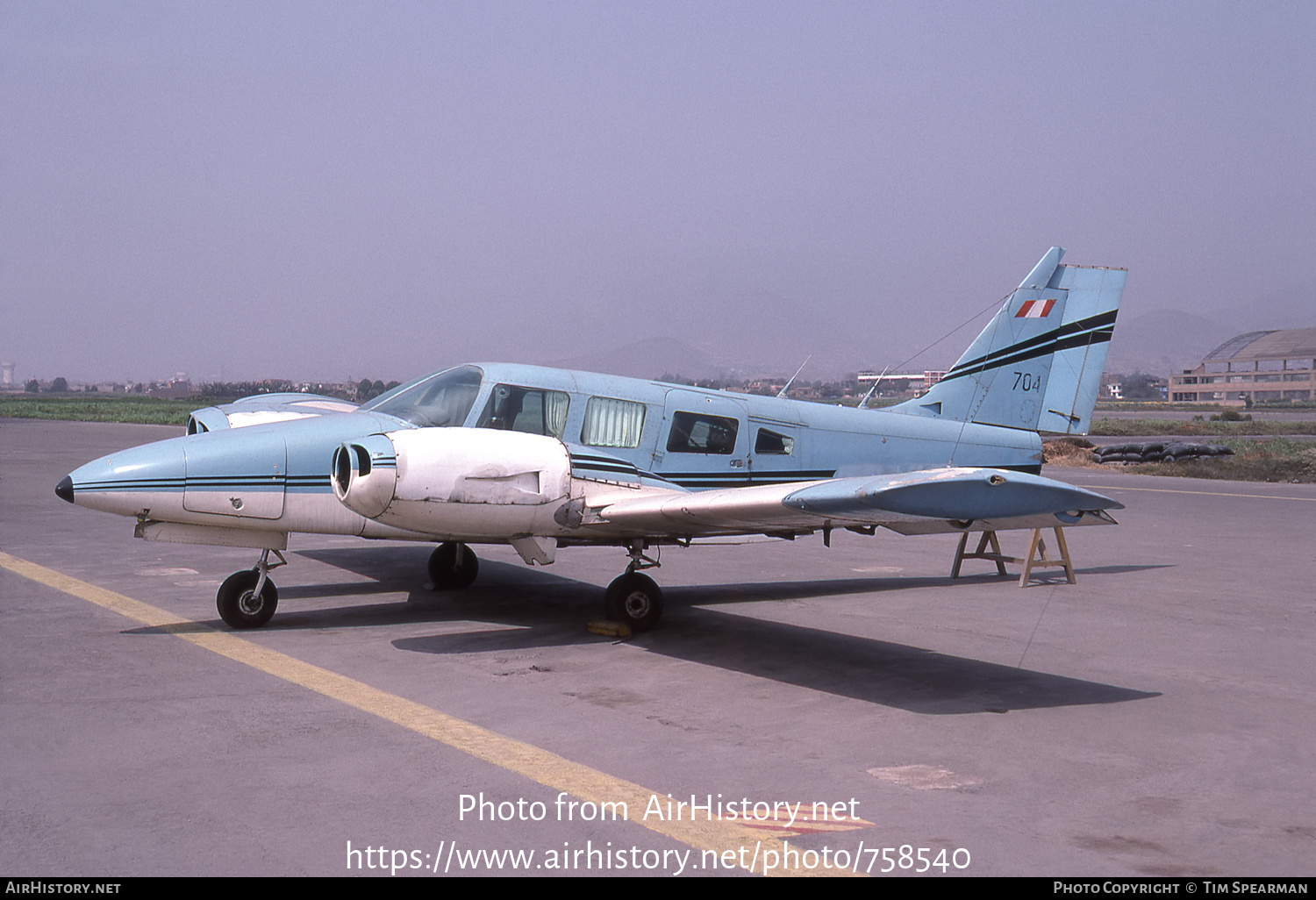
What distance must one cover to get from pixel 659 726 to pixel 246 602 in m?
4.76

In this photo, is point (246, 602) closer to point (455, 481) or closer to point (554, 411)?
point (455, 481)

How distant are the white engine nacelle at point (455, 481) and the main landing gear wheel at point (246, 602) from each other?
1.69m

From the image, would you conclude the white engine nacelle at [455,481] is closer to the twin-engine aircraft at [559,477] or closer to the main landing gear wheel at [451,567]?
the twin-engine aircraft at [559,477]

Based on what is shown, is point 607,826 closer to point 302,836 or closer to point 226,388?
point 302,836

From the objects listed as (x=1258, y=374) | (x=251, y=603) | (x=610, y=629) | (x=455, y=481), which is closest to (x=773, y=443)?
(x=610, y=629)

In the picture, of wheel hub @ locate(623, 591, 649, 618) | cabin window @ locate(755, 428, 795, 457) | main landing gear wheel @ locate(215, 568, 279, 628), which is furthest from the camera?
cabin window @ locate(755, 428, 795, 457)

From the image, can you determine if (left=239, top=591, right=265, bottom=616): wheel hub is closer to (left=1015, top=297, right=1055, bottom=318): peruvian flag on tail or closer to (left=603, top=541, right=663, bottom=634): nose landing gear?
(left=603, top=541, right=663, bottom=634): nose landing gear

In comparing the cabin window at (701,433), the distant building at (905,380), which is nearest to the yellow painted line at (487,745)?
the cabin window at (701,433)

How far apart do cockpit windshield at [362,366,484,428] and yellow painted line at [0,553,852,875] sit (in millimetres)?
2475

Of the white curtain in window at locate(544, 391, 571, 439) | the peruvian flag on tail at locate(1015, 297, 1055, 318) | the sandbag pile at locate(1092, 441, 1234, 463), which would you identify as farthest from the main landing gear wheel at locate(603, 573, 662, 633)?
the sandbag pile at locate(1092, 441, 1234, 463)

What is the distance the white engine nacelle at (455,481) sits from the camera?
8.56 meters

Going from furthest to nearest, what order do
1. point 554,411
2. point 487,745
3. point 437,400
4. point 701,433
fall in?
point 701,433 < point 554,411 < point 437,400 < point 487,745

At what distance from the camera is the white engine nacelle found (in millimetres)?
8562

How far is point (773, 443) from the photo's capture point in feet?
35.8
